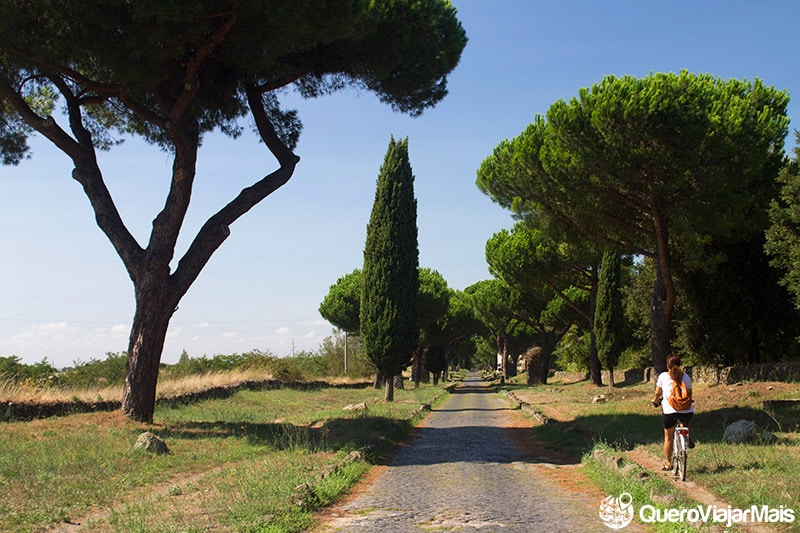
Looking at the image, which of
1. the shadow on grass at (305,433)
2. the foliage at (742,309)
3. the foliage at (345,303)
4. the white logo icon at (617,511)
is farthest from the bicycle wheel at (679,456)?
the foliage at (345,303)

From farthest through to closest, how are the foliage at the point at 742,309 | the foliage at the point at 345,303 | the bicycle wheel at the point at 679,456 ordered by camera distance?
the foliage at the point at 345,303, the foliage at the point at 742,309, the bicycle wheel at the point at 679,456

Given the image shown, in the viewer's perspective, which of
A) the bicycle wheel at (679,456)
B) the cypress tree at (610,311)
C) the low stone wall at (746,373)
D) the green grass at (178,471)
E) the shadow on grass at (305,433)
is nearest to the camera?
the green grass at (178,471)

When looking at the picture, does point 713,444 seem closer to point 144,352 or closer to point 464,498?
point 464,498

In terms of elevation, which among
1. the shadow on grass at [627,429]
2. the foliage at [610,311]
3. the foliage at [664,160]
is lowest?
the shadow on grass at [627,429]

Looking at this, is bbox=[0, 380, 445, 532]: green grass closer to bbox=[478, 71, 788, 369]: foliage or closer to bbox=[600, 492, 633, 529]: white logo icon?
bbox=[600, 492, 633, 529]: white logo icon

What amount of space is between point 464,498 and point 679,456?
2.85 metres

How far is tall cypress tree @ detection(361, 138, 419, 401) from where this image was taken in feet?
86.0

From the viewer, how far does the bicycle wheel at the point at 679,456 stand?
8039 millimetres

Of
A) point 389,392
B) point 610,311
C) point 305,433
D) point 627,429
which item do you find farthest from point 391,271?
point 627,429

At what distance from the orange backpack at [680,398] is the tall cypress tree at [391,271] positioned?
1775 cm

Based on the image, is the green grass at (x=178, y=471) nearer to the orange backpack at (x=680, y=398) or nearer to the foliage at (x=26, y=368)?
the orange backpack at (x=680, y=398)

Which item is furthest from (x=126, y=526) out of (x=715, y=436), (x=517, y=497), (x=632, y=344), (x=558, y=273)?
(x=632, y=344)

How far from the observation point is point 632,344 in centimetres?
3428

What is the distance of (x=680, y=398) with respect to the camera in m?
8.67
